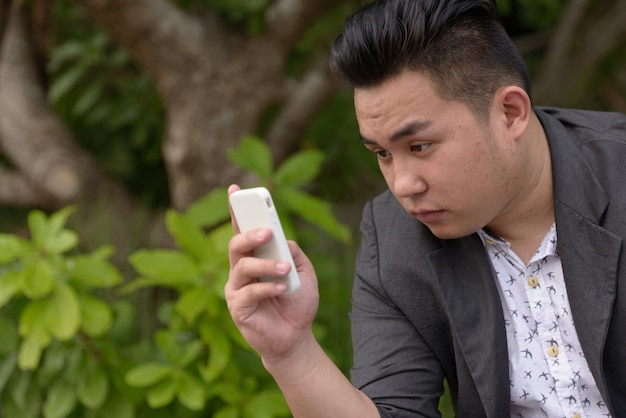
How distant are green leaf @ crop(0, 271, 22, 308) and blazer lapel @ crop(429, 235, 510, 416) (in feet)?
4.16

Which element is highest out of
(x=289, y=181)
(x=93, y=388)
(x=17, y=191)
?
(x=289, y=181)

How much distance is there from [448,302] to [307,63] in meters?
2.52

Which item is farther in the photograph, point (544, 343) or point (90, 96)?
point (90, 96)

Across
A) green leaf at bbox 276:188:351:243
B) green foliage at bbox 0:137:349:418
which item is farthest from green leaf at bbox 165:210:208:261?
green leaf at bbox 276:188:351:243

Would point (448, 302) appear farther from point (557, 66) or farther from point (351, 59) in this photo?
point (557, 66)

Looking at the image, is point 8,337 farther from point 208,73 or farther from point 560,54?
point 560,54

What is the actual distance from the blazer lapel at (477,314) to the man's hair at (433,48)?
354 millimetres

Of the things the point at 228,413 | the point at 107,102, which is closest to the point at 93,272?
the point at 228,413

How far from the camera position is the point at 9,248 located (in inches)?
102

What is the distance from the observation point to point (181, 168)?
352 cm

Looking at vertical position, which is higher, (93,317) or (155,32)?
(155,32)

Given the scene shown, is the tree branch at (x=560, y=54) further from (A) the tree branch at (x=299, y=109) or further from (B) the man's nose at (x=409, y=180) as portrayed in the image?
(B) the man's nose at (x=409, y=180)

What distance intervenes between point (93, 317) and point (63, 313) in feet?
0.39

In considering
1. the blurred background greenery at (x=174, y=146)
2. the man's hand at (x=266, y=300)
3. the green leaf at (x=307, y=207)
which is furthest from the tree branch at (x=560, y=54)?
the man's hand at (x=266, y=300)
